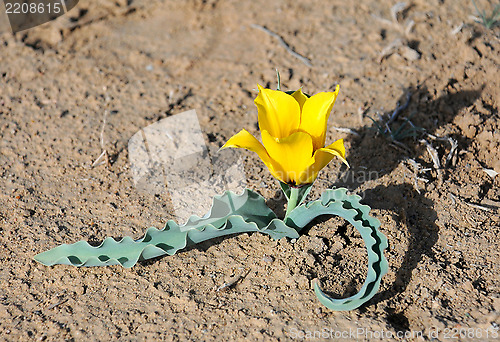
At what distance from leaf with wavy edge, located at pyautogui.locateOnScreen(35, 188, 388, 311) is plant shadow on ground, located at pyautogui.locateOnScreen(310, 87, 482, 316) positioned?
0.32m

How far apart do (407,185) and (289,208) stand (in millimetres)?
826

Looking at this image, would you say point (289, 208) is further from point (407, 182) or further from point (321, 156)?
point (407, 182)

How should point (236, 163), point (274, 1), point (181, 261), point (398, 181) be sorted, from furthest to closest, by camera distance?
1. point (274, 1)
2. point (236, 163)
3. point (398, 181)
4. point (181, 261)

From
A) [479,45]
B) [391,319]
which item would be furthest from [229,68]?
[391,319]

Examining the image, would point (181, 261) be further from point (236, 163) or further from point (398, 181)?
point (398, 181)

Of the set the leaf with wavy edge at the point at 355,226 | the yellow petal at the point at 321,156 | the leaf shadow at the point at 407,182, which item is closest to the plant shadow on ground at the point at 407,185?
the leaf shadow at the point at 407,182

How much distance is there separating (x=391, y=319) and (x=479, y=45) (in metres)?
2.38

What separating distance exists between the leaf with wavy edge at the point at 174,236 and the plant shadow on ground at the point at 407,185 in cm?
56

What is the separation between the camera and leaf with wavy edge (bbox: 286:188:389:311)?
237cm

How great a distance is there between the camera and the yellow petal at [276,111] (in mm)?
2346

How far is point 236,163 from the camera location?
333 centimetres

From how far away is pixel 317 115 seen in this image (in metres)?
2.35

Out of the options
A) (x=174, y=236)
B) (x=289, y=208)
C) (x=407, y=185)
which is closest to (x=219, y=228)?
(x=174, y=236)

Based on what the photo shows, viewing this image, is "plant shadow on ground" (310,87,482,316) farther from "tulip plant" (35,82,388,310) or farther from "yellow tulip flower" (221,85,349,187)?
"yellow tulip flower" (221,85,349,187)
